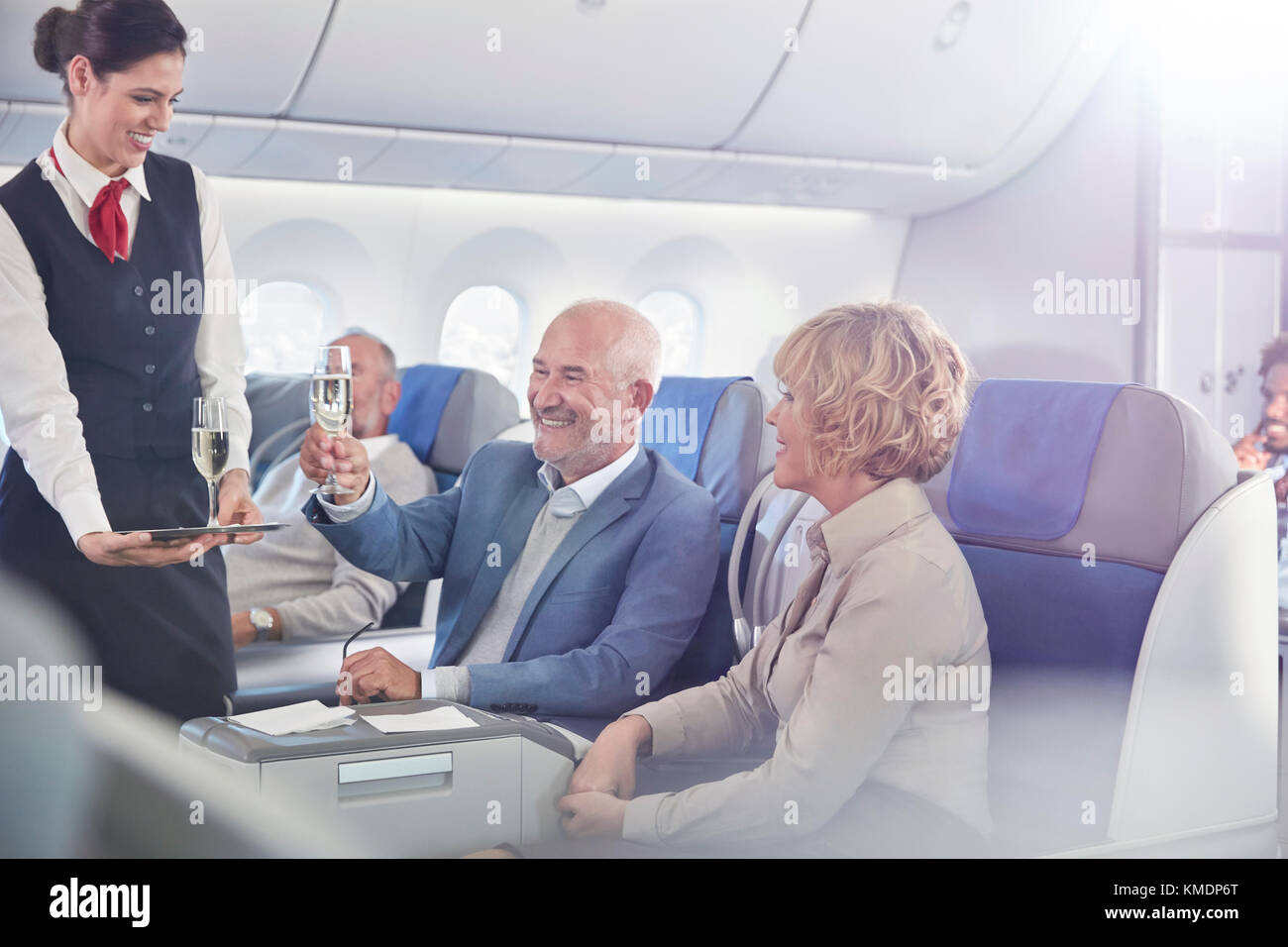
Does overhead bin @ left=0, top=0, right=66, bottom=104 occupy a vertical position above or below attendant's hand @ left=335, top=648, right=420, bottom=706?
above

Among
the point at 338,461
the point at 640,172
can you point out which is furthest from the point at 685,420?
the point at 640,172

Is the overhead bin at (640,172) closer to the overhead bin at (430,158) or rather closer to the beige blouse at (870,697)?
the overhead bin at (430,158)

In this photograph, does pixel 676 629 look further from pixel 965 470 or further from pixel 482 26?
pixel 482 26

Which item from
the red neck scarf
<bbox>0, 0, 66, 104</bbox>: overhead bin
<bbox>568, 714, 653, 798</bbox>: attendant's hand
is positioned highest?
<bbox>0, 0, 66, 104</bbox>: overhead bin

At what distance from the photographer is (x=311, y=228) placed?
6328mm

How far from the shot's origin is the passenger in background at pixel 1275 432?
11.6ft

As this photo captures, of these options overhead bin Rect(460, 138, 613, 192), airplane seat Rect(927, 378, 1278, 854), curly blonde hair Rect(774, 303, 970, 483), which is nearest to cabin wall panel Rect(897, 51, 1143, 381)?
overhead bin Rect(460, 138, 613, 192)

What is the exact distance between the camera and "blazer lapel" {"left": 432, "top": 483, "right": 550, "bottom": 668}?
96.1 inches

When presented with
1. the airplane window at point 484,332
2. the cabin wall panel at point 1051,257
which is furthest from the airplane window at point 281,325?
the cabin wall panel at point 1051,257

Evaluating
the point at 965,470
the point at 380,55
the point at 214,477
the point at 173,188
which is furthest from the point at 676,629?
the point at 380,55

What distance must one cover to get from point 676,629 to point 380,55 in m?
3.62

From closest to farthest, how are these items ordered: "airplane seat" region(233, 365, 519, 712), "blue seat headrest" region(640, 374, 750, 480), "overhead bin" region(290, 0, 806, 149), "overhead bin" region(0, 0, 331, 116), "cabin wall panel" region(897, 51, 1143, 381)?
"blue seat headrest" region(640, 374, 750, 480) → "airplane seat" region(233, 365, 519, 712) → "overhead bin" region(0, 0, 331, 116) → "overhead bin" region(290, 0, 806, 149) → "cabin wall panel" region(897, 51, 1143, 381)

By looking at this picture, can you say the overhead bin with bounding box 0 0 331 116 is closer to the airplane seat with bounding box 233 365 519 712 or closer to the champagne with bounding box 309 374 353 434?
the airplane seat with bounding box 233 365 519 712

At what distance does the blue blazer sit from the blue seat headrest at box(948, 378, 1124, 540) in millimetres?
522
